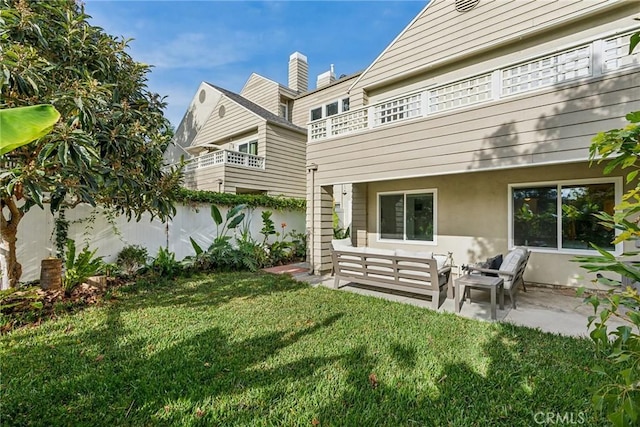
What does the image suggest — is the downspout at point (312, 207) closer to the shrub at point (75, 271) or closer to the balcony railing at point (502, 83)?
the balcony railing at point (502, 83)

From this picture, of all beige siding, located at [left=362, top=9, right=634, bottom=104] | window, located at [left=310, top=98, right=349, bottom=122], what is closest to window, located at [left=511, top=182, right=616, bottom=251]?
beige siding, located at [left=362, top=9, right=634, bottom=104]

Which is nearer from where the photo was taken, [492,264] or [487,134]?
[487,134]

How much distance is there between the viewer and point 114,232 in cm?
822

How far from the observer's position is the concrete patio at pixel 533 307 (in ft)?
16.1

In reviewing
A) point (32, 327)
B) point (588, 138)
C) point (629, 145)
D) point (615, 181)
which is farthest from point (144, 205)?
point (615, 181)

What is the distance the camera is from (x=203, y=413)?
2.82 metres

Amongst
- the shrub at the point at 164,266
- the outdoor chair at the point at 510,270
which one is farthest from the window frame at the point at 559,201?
the shrub at the point at 164,266

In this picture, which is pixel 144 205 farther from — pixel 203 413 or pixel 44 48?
pixel 203 413

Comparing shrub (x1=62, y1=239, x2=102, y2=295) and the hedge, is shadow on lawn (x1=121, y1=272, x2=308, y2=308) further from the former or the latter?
the hedge

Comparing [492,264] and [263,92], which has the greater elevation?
[263,92]

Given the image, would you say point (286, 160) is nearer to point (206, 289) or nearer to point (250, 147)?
point (250, 147)

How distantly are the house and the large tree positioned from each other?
211 inches

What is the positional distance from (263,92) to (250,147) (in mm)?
4667
